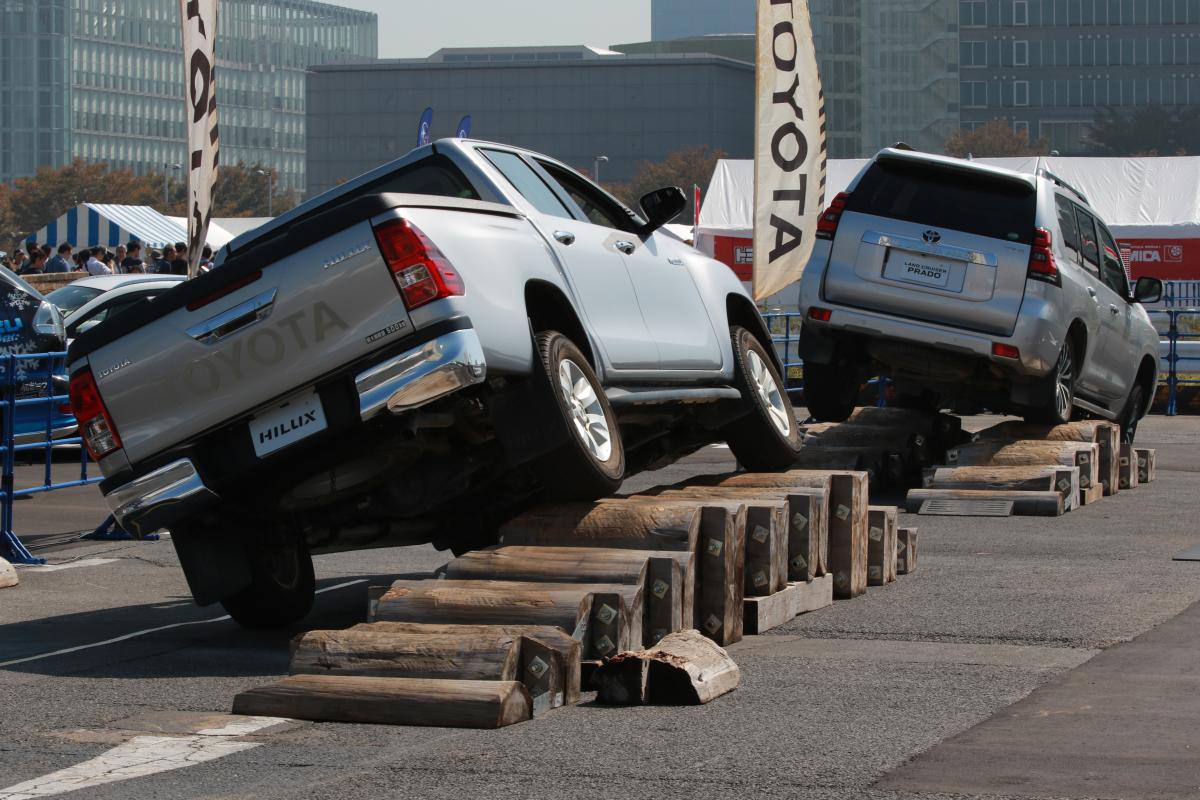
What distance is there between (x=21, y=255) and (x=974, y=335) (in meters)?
23.6

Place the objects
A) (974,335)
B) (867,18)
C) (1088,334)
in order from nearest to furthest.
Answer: (974,335), (1088,334), (867,18)

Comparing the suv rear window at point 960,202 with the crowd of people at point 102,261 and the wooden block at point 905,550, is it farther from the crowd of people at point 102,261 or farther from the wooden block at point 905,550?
the crowd of people at point 102,261

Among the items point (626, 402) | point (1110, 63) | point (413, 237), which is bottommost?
point (626, 402)

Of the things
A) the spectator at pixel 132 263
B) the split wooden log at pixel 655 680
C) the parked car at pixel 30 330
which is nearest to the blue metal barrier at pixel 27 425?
the parked car at pixel 30 330

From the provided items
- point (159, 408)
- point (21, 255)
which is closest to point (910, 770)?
point (159, 408)

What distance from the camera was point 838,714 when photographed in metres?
7.29

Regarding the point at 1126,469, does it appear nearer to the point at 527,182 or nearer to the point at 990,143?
the point at 527,182

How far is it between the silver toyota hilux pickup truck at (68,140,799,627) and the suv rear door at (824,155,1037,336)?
16.8 feet

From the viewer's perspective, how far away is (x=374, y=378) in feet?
26.8

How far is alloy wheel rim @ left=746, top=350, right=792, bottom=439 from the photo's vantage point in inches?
456

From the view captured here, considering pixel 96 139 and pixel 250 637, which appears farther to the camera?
pixel 96 139

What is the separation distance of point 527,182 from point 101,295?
1198 centimetres

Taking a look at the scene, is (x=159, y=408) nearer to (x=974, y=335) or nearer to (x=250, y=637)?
(x=250, y=637)

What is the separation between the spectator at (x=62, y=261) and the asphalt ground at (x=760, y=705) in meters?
22.3
